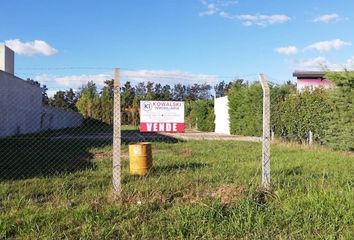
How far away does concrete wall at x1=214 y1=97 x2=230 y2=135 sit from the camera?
4119 centimetres

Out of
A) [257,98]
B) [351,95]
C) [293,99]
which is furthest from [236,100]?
[351,95]

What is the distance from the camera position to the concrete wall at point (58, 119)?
148 feet

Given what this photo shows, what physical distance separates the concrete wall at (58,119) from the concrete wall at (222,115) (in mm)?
15434

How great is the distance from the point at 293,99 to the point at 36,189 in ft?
57.9

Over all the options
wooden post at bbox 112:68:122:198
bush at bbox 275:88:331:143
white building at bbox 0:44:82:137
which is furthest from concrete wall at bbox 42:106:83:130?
wooden post at bbox 112:68:122:198

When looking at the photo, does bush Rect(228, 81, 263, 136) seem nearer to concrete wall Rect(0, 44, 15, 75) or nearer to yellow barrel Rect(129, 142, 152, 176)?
concrete wall Rect(0, 44, 15, 75)

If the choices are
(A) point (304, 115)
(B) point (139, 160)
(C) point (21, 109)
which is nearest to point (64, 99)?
(C) point (21, 109)

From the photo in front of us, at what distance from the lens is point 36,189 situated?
9.31 metres

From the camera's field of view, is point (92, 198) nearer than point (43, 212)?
No

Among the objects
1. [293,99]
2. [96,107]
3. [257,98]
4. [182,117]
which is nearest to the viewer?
[182,117]

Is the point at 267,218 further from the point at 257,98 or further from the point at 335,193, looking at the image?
the point at 257,98

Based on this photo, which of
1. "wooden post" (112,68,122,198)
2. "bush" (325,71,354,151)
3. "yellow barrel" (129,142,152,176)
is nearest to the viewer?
"wooden post" (112,68,122,198)

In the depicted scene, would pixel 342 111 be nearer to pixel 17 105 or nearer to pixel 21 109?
pixel 17 105

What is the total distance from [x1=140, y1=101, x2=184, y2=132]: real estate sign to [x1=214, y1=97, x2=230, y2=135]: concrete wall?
30638mm
